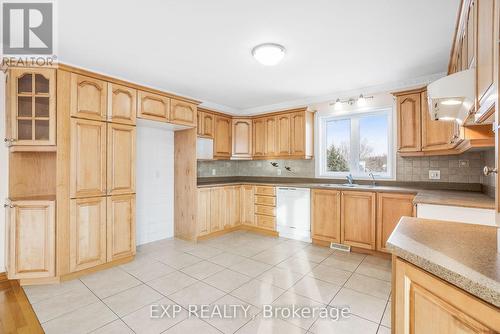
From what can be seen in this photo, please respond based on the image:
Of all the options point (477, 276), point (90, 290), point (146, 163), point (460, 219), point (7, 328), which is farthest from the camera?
point (146, 163)

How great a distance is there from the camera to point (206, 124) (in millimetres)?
4359

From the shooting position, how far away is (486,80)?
3.59ft

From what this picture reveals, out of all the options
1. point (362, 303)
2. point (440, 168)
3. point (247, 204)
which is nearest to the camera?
point (362, 303)

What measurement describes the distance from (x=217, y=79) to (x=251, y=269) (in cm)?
260

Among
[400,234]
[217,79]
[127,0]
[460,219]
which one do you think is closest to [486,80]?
[400,234]

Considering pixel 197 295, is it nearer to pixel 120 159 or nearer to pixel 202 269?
pixel 202 269

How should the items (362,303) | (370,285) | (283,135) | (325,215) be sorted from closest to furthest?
(362,303)
(370,285)
(325,215)
(283,135)

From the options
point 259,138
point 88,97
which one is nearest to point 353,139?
point 259,138

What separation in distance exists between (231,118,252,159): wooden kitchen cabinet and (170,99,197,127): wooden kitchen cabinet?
1.14 meters

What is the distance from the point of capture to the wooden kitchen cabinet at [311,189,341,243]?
3.60 m

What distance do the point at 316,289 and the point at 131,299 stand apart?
1762 mm

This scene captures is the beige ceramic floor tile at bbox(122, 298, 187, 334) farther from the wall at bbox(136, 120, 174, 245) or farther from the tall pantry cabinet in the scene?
the wall at bbox(136, 120, 174, 245)

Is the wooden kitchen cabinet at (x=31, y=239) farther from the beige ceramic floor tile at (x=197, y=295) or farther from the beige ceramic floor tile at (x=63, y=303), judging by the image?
the beige ceramic floor tile at (x=197, y=295)

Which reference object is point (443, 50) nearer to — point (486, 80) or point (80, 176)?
point (486, 80)
